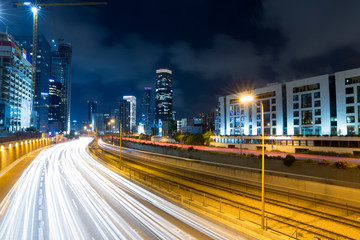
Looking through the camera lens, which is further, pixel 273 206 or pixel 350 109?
pixel 350 109

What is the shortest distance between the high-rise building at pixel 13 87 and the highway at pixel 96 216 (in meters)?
109

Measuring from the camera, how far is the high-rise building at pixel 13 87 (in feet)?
363

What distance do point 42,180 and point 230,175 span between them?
27448mm

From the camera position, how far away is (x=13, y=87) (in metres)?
→ 127

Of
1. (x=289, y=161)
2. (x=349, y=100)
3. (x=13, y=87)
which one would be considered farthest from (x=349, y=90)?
(x=13, y=87)

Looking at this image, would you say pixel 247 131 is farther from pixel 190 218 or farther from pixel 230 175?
pixel 190 218

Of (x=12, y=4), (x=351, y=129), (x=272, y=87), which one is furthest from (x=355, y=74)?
(x=12, y=4)

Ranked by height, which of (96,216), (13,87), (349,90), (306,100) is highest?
(13,87)

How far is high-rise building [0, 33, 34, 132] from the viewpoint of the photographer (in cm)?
11059

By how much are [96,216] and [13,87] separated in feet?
478

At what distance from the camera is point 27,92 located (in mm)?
148250

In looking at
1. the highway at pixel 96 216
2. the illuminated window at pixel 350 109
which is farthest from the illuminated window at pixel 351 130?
the highway at pixel 96 216

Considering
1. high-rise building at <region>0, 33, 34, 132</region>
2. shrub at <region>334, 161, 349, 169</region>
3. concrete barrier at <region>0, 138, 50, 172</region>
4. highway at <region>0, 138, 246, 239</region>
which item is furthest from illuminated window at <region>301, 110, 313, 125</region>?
high-rise building at <region>0, 33, 34, 132</region>

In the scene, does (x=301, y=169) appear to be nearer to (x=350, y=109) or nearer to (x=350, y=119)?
(x=350, y=119)
